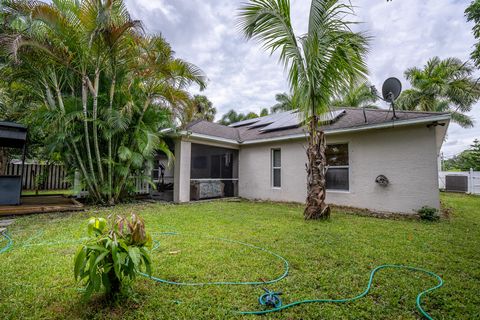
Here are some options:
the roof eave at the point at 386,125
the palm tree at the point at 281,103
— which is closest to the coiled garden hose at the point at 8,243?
the roof eave at the point at 386,125

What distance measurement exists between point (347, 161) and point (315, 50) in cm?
410

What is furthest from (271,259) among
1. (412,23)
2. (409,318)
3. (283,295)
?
(412,23)

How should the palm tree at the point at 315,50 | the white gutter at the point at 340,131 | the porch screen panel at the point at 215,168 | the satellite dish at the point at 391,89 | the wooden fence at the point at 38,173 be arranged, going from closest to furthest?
the palm tree at the point at 315,50 < the white gutter at the point at 340,131 < the satellite dish at the point at 391,89 < the porch screen panel at the point at 215,168 < the wooden fence at the point at 38,173

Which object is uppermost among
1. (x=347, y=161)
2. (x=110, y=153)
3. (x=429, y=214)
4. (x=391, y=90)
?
(x=391, y=90)

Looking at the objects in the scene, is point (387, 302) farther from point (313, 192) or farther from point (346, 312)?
point (313, 192)

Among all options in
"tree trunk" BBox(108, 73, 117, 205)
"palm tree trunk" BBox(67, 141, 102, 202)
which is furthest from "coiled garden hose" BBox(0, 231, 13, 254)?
"tree trunk" BBox(108, 73, 117, 205)

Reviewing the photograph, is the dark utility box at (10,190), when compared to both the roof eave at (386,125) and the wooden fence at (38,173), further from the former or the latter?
the roof eave at (386,125)

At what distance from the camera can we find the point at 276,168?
372 inches

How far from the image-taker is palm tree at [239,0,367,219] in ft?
16.5

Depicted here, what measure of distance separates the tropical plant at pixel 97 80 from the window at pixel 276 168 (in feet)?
13.8

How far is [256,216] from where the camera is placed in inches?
241

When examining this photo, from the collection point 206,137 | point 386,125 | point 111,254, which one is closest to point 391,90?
point 386,125

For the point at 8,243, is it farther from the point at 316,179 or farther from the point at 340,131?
the point at 340,131

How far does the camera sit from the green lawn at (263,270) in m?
1.97
